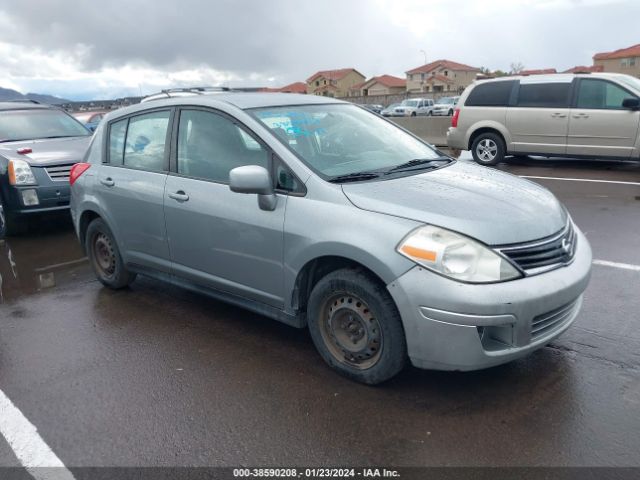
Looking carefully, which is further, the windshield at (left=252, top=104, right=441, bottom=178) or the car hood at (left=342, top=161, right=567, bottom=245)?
the windshield at (left=252, top=104, right=441, bottom=178)

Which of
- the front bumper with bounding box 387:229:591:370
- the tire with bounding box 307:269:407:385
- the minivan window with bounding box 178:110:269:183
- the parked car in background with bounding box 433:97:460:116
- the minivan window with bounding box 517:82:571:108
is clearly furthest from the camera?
the parked car in background with bounding box 433:97:460:116

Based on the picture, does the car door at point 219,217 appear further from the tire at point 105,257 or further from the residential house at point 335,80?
the residential house at point 335,80

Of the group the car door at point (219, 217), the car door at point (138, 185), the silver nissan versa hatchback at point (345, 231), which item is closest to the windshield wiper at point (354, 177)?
the silver nissan versa hatchback at point (345, 231)

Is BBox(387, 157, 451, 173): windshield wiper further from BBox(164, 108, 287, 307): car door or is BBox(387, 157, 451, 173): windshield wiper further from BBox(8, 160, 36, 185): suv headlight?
BBox(8, 160, 36, 185): suv headlight

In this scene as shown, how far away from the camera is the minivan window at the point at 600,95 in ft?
32.5

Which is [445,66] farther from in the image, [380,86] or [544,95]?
[544,95]

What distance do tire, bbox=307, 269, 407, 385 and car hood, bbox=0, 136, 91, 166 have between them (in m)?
5.09

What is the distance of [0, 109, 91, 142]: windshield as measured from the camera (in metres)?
8.26

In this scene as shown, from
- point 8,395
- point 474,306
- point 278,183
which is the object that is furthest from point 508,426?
point 8,395

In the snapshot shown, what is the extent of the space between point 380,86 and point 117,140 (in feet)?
329

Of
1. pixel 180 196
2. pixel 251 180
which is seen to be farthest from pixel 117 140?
pixel 251 180

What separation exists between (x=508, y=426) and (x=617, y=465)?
51 cm

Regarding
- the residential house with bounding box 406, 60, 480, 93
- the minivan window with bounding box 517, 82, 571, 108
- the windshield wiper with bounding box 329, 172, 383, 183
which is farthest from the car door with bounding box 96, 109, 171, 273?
the residential house with bounding box 406, 60, 480, 93

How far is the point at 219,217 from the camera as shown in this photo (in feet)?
12.5
